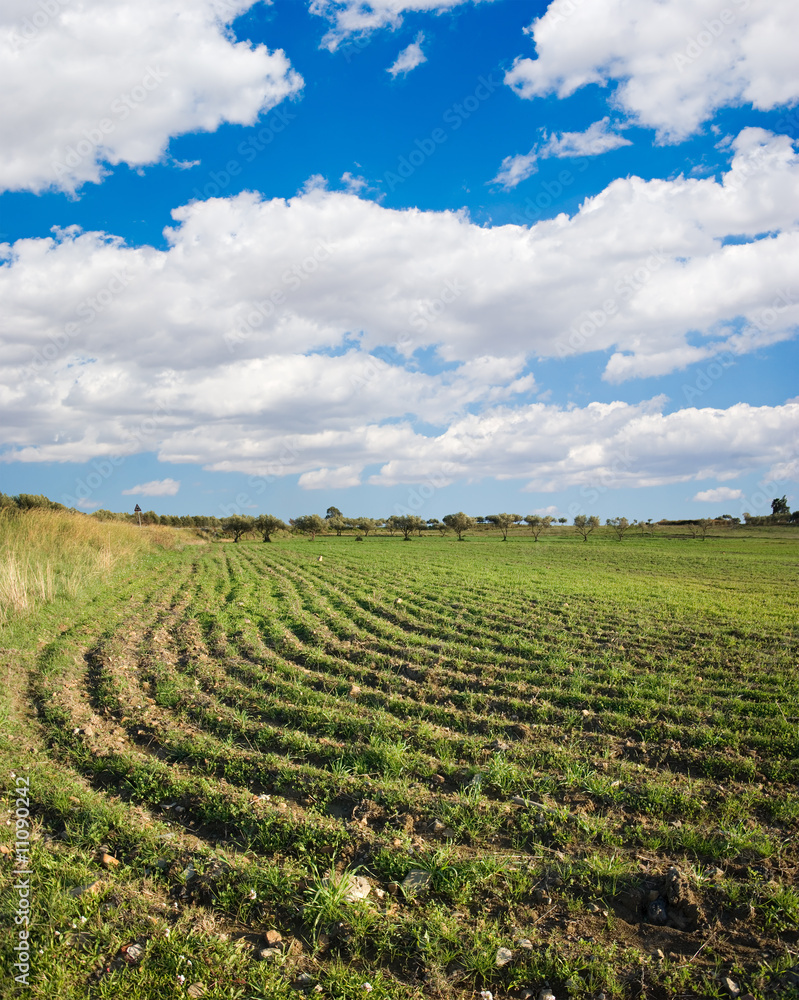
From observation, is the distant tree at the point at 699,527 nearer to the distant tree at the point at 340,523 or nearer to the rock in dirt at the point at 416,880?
the distant tree at the point at 340,523

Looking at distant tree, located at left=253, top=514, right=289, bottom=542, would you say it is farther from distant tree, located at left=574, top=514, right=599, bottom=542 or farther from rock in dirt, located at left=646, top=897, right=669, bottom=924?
rock in dirt, located at left=646, top=897, right=669, bottom=924

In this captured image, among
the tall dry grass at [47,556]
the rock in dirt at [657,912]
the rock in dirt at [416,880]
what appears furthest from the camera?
the tall dry grass at [47,556]

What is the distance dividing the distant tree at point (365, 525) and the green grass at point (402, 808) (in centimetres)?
7354

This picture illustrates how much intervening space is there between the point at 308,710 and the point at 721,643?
960 centimetres

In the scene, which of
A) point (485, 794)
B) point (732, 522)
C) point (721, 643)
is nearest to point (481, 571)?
point (721, 643)

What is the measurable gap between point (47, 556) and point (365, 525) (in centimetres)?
6670

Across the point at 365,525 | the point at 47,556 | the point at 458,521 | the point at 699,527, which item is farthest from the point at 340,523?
the point at 47,556

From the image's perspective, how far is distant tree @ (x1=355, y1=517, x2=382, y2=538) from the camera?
85938mm

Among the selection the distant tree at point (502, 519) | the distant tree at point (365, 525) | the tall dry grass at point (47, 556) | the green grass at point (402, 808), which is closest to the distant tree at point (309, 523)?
the distant tree at point (365, 525)

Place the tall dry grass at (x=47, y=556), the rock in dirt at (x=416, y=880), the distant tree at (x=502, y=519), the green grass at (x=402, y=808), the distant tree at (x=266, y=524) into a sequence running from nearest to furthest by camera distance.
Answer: the green grass at (x=402, y=808), the rock in dirt at (x=416, y=880), the tall dry grass at (x=47, y=556), the distant tree at (x=266, y=524), the distant tree at (x=502, y=519)

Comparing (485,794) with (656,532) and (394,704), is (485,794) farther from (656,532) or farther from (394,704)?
(656,532)

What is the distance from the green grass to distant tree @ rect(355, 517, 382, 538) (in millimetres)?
73544

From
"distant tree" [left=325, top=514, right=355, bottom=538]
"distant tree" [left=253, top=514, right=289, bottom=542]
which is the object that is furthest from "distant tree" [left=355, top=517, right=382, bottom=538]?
"distant tree" [left=253, top=514, right=289, bottom=542]

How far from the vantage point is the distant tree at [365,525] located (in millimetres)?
85938
